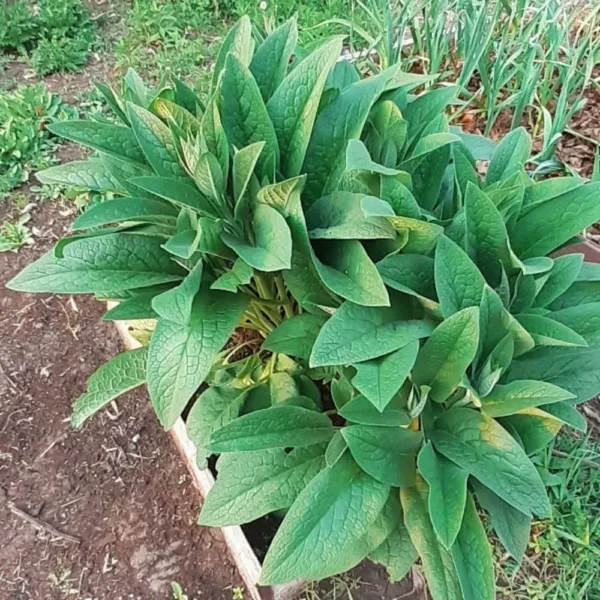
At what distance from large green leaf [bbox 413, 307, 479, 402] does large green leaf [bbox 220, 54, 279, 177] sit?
15.8 inches

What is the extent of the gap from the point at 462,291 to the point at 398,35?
139 cm

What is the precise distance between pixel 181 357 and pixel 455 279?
45 cm

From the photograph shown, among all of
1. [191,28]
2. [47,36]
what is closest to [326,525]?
[191,28]

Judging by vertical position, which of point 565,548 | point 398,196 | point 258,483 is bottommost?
point 565,548

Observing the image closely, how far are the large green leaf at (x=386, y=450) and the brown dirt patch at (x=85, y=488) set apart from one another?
25.8 inches

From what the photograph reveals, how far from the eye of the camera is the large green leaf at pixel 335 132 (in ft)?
3.80

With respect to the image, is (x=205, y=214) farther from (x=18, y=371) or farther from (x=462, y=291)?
(x=18, y=371)

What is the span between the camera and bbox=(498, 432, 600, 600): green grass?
1495mm

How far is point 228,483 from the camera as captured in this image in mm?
1192

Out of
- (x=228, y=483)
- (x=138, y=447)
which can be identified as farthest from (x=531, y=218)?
(x=138, y=447)

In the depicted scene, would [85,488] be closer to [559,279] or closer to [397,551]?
[397,551]

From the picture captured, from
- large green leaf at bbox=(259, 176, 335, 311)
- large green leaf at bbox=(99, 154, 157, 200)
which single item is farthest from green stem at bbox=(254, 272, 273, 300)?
large green leaf at bbox=(99, 154, 157, 200)

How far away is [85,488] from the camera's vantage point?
5.55 feet

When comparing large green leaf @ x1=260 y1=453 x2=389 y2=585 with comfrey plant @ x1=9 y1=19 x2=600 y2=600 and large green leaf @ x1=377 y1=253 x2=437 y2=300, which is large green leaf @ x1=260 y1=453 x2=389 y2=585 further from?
large green leaf @ x1=377 y1=253 x2=437 y2=300
